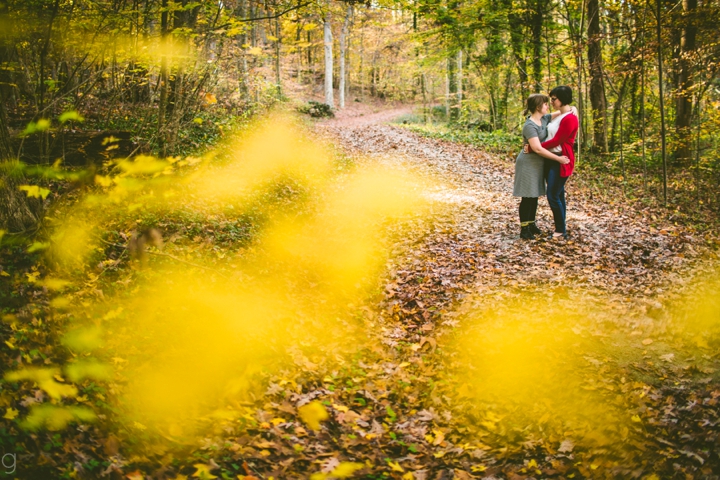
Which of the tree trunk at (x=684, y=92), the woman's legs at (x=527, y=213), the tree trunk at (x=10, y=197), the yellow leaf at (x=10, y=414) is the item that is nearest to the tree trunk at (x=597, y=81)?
the tree trunk at (x=684, y=92)

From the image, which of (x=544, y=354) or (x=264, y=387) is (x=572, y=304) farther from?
(x=264, y=387)

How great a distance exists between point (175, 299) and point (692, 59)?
13.9 metres

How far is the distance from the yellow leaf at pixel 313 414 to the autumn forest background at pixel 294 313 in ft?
0.10

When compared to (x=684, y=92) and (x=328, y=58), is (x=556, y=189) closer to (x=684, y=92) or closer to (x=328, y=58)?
(x=684, y=92)

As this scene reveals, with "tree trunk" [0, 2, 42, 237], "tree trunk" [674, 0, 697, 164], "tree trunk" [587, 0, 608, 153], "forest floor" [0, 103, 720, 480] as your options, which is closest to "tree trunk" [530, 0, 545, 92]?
"tree trunk" [587, 0, 608, 153]

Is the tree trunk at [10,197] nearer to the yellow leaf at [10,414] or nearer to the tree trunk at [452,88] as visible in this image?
the yellow leaf at [10,414]

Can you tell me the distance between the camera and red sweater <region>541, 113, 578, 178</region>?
21.8 feet

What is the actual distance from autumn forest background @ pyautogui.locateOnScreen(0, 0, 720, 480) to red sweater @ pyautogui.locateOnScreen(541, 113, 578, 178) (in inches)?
52.5

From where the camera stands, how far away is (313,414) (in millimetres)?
3879

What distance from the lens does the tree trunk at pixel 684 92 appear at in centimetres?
1221

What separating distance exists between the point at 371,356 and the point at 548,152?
4.41m

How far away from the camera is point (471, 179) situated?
1345cm

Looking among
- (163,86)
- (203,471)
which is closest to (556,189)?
(203,471)

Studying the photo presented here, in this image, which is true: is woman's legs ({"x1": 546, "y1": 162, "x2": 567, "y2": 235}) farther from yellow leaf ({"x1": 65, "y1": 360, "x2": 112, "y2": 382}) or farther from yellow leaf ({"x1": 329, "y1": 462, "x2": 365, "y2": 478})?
yellow leaf ({"x1": 65, "y1": 360, "x2": 112, "y2": 382})
